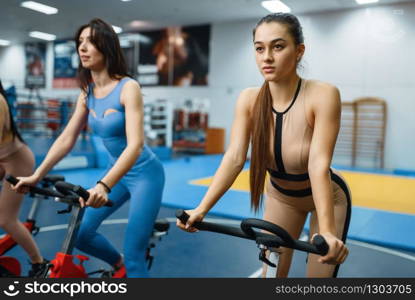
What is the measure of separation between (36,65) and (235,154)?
1362cm

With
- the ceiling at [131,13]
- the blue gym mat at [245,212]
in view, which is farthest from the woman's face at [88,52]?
the ceiling at [131,13]

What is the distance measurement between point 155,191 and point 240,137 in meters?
0.62

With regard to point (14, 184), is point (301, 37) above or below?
above

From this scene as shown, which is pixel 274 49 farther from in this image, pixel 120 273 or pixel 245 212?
pixel 245 212

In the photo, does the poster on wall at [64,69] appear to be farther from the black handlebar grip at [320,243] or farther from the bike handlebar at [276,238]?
the black handlebar grip at [320,243]

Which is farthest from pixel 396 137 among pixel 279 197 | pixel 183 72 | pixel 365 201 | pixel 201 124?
pixel 279 197

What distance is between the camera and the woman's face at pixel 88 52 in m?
1.65

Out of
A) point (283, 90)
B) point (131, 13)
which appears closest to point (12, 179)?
point (283, 90)

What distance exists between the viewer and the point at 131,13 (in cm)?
579

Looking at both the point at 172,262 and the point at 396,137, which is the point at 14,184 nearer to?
the point at 172,262

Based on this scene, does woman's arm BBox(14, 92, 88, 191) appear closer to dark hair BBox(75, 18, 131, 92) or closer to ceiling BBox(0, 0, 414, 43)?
dark hair BBox(75, 18, 131, 92)

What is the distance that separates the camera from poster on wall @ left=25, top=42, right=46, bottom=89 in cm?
1276

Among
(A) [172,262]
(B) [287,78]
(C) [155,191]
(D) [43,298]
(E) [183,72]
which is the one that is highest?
(E) [183,72]

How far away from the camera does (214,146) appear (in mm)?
10781
